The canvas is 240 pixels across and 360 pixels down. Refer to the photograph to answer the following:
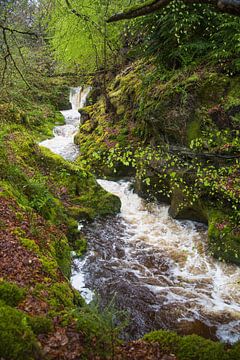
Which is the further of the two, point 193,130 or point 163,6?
point 193,130

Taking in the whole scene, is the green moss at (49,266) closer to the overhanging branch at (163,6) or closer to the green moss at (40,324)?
the green moss at (40,324)

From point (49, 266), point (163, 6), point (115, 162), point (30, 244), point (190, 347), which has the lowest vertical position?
point (49, 266)

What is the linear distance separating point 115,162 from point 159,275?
3719 mm

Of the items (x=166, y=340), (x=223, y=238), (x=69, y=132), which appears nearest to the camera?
(x=166, y=340)

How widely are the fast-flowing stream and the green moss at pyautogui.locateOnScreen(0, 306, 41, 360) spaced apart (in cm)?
304

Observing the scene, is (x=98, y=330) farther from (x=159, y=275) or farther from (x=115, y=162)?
(x=115, y=162)

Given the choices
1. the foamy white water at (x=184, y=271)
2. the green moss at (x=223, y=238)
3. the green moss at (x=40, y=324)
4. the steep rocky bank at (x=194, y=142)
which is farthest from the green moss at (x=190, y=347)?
the green moss at (x=223, y=238)

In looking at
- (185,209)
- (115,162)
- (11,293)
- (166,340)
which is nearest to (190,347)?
(166,340)

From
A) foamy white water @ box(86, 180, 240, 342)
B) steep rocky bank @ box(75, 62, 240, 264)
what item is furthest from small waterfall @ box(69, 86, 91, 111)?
foamy white water @ box(86, 180, 240, 342)

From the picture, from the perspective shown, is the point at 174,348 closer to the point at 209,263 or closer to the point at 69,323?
the point at 69,323

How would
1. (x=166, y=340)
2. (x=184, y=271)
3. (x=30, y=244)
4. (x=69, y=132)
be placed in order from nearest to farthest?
(x=166, y=340), (x=30, y=244), (x=184, y=271), (x=69, y=132)

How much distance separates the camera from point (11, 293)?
3.47 metres

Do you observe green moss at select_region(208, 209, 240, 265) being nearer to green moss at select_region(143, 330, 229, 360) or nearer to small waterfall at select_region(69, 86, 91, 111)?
green moss at select_region(143, 330, 229, 360)

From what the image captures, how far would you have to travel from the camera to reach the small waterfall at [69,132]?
640 inches
